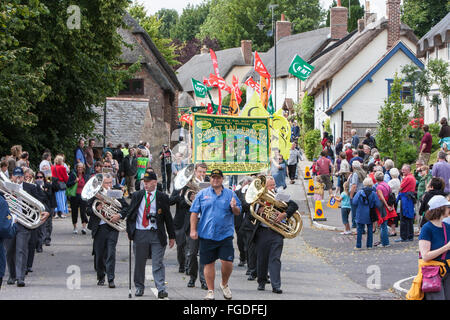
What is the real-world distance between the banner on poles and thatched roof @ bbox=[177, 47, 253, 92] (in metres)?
62.6

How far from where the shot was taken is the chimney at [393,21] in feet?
146

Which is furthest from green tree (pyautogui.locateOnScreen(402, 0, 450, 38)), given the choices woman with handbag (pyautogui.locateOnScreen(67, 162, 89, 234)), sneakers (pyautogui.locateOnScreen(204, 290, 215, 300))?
sneakers (pyautogui.locateOnScreen(204, 290, 215, 300))

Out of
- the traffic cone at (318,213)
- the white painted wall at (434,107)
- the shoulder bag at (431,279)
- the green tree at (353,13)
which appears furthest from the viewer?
the green tree at (353,13)

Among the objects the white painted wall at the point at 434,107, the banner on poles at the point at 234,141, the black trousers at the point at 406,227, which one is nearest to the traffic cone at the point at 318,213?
the banner on poles at the point at 234,141

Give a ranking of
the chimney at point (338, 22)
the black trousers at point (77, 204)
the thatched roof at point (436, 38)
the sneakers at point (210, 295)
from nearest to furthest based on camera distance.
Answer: the sneakers at point (210, 295), the black trousers at point (77, 204), the thatched roof at point (436, 38), the chimney at point (338, 22)

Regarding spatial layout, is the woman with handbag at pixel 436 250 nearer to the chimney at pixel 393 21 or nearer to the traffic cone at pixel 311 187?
the traffic cone at pixel 311 187

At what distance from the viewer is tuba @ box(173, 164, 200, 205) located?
1391 cm

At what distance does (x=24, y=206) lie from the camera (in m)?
13.6

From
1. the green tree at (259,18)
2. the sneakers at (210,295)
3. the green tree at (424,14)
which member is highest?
the green tree at (259,18)

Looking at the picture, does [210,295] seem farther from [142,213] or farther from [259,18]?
[259,18]

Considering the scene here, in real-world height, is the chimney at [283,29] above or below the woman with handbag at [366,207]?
above

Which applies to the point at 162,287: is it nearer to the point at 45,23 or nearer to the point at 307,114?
the point at 45,23

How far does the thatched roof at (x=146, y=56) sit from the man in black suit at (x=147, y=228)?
33.7 metres

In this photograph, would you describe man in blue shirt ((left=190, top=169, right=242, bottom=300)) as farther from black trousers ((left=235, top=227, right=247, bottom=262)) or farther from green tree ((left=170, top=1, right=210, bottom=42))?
green tree ((left=170, top=1, right=210, bottom=42))
